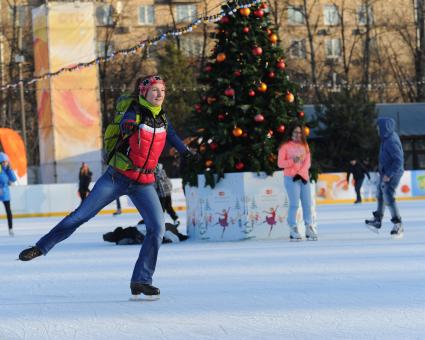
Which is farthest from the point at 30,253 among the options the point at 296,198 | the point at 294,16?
the point at 294,16

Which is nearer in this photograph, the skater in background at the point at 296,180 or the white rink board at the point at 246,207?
the skater in background at the point at 296,180

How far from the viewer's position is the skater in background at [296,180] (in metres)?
12.5

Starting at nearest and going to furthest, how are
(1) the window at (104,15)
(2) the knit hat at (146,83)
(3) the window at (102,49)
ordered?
(2) the knit hat at (146,83), (1) the window at (104,15), (3) the window at (102,49)

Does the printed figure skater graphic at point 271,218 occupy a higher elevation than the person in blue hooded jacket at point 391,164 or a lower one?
lower

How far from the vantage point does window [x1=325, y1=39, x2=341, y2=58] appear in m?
55.7

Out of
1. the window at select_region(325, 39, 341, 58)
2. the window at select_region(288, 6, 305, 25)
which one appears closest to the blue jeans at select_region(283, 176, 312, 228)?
the window at select_region(288, 6, 305, 25)

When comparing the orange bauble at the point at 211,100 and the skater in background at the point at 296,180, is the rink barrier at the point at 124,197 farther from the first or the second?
the skater in background at the point at 296,180

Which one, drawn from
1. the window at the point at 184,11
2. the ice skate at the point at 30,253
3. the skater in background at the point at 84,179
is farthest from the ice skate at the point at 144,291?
the window at the point at 184,11

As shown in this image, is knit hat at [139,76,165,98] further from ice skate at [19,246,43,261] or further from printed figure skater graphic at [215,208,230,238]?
printed figure skater graphic at [215,208,230,238]

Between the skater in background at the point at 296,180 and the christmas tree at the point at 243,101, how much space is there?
69cm

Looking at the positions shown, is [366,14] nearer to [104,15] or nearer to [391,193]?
[104,15]

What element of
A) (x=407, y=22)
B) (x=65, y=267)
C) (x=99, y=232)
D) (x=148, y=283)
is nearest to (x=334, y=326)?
(x=148, y=283)

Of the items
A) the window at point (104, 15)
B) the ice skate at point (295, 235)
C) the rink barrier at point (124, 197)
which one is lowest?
the rink barrier at point (124, 197)

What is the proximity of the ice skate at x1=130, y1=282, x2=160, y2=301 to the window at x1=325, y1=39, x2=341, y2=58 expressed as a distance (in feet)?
161
